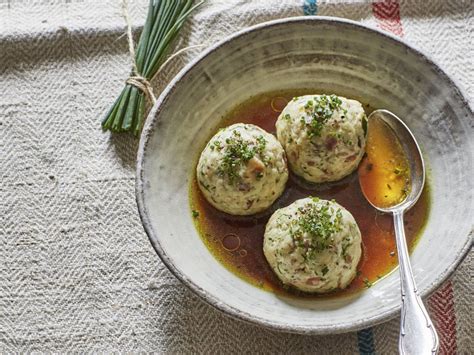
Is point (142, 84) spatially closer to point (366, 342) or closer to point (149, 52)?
point (149, 52)

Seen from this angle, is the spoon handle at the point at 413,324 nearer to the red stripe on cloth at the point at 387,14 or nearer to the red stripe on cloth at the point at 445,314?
the red stripe on cloth at the point at 445,314

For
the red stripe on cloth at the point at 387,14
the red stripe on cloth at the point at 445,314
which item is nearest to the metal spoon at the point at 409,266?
the red stripe on cloth at the point at 445,314

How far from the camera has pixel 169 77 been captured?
90.4 inches

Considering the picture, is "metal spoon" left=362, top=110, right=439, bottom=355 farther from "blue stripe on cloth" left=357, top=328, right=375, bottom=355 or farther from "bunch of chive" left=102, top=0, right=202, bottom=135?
"bunch of chive" left=102, top=0, right=202, bottom=135

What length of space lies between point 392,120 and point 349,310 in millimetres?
630

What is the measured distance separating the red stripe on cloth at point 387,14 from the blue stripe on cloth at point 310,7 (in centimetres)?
21

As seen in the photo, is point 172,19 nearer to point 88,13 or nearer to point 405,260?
point 88,13

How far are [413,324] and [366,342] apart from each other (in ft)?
1.03

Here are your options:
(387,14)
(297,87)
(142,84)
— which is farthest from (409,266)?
(142,84)

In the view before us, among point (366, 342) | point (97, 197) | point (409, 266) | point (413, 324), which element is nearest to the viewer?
point (413, 324)

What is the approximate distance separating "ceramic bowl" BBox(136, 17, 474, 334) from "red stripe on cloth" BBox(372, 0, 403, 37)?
10.6 inches

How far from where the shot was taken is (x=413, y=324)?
1775 millimetres

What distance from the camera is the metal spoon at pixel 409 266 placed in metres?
A: 1.75

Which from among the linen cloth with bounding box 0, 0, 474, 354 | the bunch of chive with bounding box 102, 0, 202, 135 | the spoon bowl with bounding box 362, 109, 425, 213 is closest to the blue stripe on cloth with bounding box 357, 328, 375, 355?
the linen cloth with bounding box 0, 0, 474, 354
